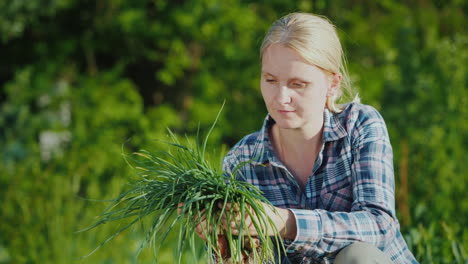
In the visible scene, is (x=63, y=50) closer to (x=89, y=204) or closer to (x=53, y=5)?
(x=53, y=5)

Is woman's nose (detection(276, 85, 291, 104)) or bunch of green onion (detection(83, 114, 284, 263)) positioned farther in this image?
woman's nose (detection(276, 85, 291, 104))

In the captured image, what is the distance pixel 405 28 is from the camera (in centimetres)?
531

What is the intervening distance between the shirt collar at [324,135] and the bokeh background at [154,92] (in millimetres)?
1757

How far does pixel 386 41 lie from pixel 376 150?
4.64 metres

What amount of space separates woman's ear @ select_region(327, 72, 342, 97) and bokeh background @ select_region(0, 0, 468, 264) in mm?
1821

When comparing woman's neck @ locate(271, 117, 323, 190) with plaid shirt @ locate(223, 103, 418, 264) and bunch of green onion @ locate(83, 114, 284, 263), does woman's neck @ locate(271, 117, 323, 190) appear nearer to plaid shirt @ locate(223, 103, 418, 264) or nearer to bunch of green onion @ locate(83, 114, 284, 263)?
plaid shirt @ locate(223, 103, 418, 264)

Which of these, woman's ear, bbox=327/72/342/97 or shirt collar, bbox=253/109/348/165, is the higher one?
woman's ear, bbox=327/72/342/97

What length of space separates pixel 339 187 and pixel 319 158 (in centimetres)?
12

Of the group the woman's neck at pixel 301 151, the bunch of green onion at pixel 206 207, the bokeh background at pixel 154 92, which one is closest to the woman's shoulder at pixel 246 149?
the woman's neck at pixel 301 151

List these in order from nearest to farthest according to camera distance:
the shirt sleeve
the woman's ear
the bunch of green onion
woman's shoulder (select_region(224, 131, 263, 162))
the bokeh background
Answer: the bunch of green onion, the shirt sleeve, the woman's ear, woman's shoulder (select_region(224, 131, 263, 162)), the bokeh background

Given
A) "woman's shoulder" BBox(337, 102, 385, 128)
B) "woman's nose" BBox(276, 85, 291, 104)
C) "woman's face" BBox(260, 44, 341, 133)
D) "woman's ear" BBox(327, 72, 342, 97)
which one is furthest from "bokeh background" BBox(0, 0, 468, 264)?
"woman's nose" BBox(276, 85, 291, 104)

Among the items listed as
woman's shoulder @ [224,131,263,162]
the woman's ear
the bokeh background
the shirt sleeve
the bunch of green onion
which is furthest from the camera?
the bokeh background

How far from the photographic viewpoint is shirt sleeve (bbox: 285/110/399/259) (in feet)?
5.63

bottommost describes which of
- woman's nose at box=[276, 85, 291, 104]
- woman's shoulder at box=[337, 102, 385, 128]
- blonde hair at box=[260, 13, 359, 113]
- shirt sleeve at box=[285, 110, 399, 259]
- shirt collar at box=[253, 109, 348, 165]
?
shirt sleeve at box=[285, 110, 399, 259]
